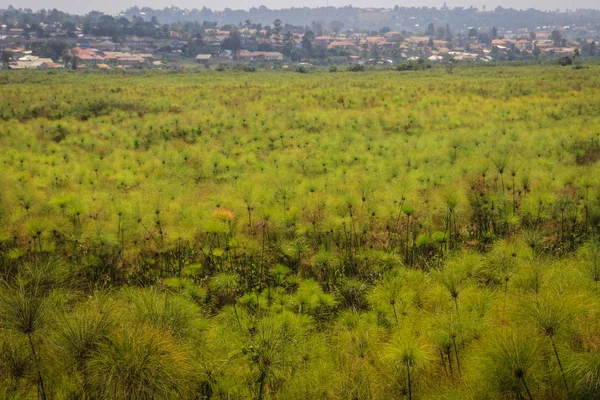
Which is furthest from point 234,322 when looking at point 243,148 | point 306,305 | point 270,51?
point 270,51

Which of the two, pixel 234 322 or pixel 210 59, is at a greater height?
pixel 210 59

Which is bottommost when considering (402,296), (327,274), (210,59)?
(327,274)

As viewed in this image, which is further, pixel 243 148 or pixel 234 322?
pixel 243 148

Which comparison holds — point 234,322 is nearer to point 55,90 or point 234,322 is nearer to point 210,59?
point 55,90

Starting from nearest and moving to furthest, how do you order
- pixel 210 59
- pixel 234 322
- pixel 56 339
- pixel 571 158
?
pixel 56 339, pixel 234 322, pixel 571 158, pixel 210 59

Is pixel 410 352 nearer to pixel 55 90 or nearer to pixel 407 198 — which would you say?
pixel 407 198

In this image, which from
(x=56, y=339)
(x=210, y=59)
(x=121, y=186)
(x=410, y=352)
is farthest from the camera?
(x=210, y=59)
